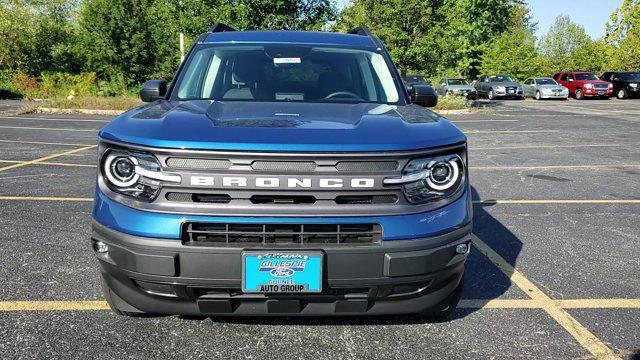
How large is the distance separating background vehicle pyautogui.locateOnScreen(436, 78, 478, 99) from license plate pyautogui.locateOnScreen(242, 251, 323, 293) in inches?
1091

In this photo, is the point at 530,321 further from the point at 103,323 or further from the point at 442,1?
the point at 442,1

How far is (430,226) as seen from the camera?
2.40 meters

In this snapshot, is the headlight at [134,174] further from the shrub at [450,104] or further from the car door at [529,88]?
the car door at [529,88]

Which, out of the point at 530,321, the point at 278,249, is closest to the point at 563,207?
the point at 530,321

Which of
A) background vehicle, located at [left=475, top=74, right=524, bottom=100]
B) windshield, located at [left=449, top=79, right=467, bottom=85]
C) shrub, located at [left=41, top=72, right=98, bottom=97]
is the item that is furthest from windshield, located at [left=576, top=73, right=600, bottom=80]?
shrub, located at [left=41, top=72, right=98, bottom=97]

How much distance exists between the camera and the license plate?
89.0 inches

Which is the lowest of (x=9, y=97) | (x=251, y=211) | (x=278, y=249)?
(x=9, y=97)

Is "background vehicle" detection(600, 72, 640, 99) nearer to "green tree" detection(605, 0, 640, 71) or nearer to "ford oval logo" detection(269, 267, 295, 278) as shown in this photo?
"green tree" detection(605, 0, 640, 71)

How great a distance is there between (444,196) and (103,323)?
2126 mm

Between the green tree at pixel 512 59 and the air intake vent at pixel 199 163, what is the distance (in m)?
44.2

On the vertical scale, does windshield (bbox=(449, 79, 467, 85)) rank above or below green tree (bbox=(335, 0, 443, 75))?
below

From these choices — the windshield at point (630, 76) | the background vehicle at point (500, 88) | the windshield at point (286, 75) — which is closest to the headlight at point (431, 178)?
the windshield at point (286, 75)

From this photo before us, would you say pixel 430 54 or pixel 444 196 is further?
pixel 430 54

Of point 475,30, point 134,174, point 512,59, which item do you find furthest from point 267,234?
point 475,30
